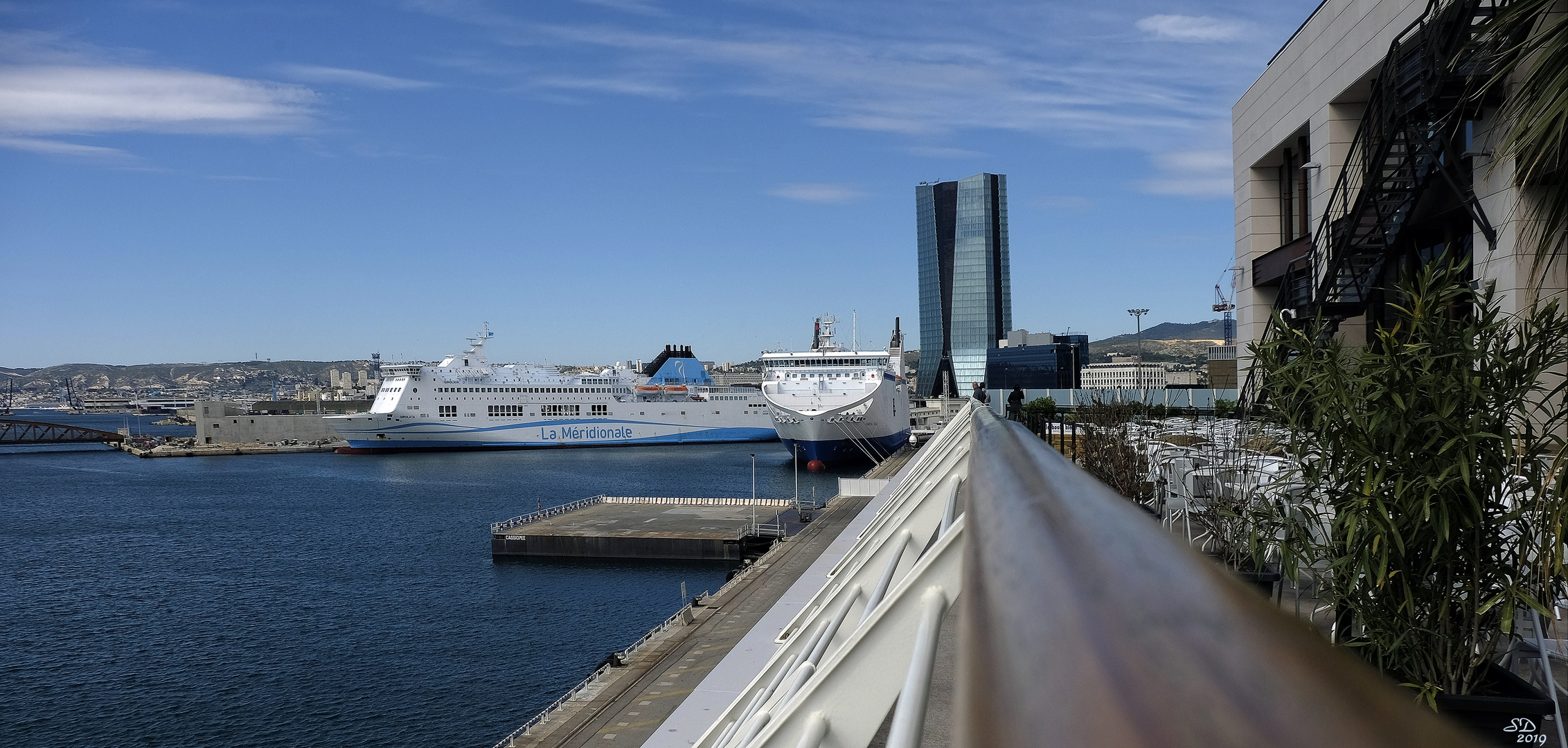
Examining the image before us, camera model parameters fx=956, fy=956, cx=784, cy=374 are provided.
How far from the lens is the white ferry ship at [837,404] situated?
44.4 metres

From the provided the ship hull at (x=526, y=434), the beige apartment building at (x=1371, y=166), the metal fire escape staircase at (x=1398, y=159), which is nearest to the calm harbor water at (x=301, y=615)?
the metal fire escape staircase at (x=1398, y=159)

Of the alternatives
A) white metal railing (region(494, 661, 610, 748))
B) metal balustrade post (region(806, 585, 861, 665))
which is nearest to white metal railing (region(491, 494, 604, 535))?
white metal railing (region(494, 661, 610, 748))

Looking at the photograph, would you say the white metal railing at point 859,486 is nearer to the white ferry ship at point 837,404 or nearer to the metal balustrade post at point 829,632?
the white ferry ship at point 837,404

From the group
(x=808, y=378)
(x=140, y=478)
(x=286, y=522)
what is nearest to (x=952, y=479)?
(x=286, y=522)

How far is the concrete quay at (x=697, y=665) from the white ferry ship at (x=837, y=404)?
21.6 meters

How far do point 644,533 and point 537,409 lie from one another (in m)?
40.3

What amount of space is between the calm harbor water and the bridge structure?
4345 cm

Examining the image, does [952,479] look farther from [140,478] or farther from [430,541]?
[140,478]

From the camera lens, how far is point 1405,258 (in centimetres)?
1101

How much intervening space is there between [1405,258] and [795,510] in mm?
22061

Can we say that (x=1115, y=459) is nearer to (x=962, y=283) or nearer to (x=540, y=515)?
(x=540, y=515)

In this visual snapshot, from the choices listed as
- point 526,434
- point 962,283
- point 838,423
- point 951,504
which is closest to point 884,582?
point 951,504

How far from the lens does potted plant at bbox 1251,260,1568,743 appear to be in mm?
3338

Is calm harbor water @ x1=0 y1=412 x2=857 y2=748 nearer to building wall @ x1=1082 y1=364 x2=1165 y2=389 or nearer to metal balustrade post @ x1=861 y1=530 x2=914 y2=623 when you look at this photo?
metal balustrade post @ x1=861 y1=530 x2=914 y2=623
